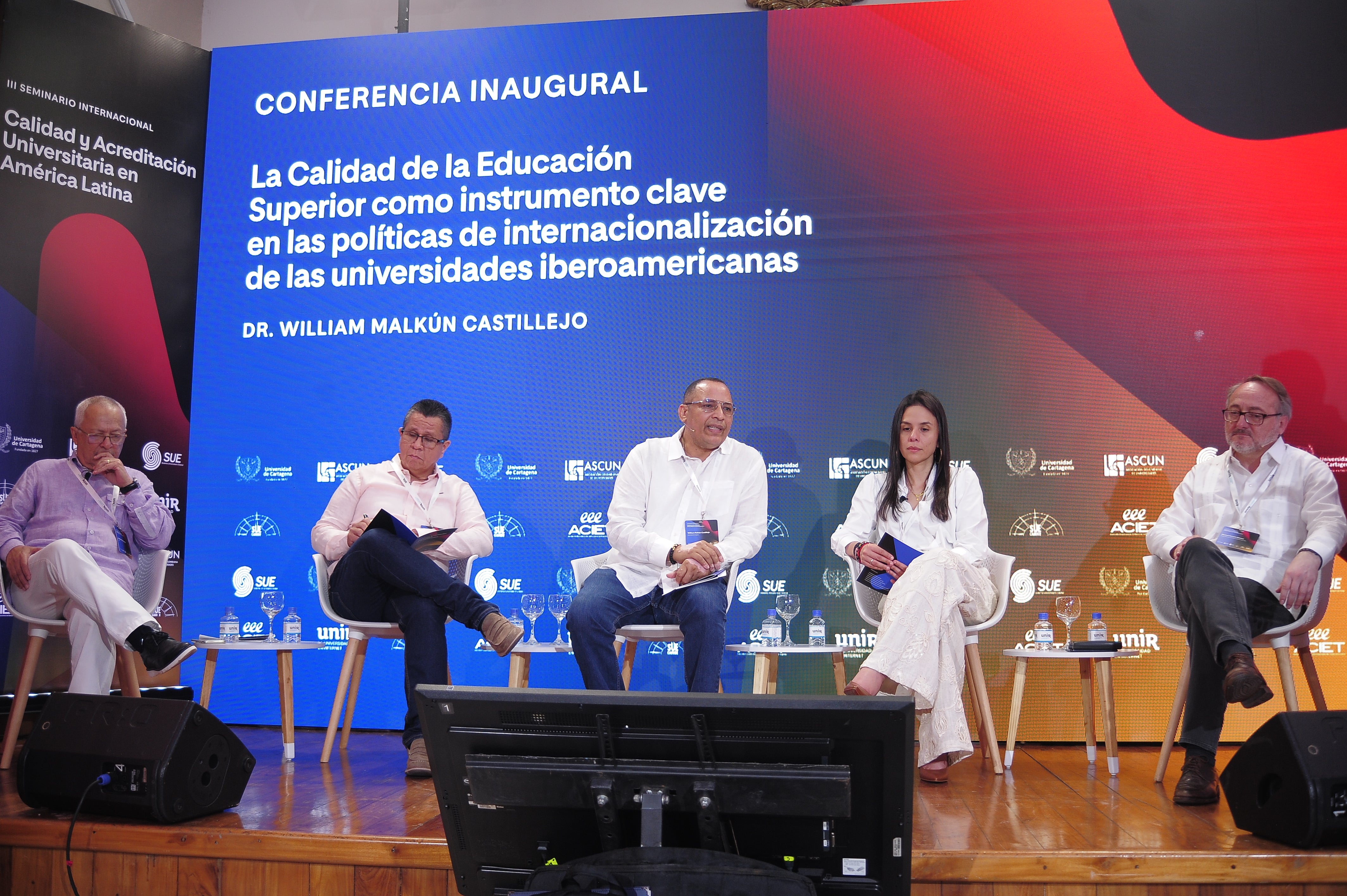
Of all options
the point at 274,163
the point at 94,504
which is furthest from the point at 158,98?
the point at 94,504

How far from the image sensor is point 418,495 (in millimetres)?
3863

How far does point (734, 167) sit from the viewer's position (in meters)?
4.44

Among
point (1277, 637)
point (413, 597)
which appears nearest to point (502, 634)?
point (413, 597)

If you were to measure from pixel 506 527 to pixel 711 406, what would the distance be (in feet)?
4.23

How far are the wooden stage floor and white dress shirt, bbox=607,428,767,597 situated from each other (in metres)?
1.09

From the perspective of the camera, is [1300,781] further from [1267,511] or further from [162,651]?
[162,651]

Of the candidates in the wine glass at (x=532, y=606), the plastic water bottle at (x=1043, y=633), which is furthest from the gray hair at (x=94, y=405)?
the plastic water bottle at (x=1043, y=633)

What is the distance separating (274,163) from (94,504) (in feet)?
6.26

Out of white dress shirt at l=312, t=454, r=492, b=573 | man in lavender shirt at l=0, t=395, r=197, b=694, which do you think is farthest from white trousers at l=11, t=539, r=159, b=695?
white dress shirt at l=312, t=454, r=492, b=573

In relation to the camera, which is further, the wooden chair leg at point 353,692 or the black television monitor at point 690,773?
the wooden chair leg at point 353,692

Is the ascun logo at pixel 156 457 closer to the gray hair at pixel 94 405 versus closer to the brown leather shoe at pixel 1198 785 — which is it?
the gray hair at pixel 94 405

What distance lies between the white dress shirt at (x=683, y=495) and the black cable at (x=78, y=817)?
1625 millimetres

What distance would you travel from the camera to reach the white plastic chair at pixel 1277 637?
10.2ft

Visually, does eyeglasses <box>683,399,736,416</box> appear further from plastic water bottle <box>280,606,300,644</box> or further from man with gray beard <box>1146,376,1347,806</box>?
plastic water bottle <box>280,606,300,644</box>
